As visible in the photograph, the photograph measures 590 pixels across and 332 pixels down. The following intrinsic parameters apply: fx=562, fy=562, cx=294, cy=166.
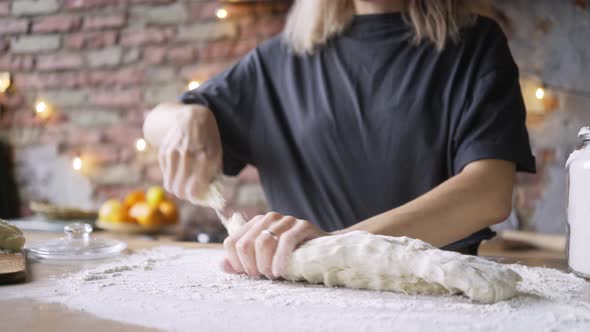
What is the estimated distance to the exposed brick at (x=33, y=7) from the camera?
244 cm

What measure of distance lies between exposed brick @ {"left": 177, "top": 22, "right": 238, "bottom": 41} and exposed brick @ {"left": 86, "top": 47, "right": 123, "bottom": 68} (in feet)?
0.97

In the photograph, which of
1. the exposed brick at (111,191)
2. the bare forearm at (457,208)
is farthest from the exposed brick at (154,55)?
the bare forearm at (457,208)

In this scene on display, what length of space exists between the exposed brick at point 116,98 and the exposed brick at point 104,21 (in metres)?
0.27

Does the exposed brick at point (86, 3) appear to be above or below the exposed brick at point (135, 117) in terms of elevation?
above

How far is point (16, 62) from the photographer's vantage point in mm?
2479

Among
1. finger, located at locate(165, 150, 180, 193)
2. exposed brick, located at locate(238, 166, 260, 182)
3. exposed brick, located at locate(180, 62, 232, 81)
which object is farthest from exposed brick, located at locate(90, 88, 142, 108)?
finger, located at locate(165, 150, 180, 193)

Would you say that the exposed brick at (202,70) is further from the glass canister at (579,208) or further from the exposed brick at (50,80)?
the glass canister at (579,208)

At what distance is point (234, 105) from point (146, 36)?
1.30 m

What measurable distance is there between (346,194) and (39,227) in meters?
1.22

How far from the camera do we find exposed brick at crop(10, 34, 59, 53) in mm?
2436

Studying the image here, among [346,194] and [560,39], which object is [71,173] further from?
[560,39]

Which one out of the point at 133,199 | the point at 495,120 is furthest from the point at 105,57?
the point at 495,120

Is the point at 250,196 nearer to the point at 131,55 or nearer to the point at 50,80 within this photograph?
the point at 131,55

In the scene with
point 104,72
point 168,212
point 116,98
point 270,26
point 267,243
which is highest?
point 270,26
